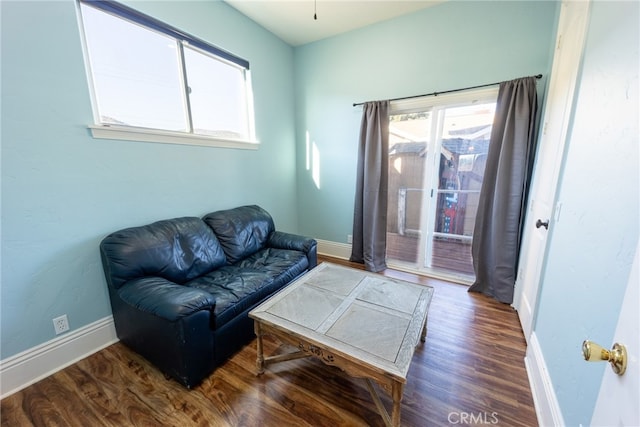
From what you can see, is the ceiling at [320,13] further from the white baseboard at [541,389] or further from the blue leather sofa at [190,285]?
the white baseboard at [541,389]

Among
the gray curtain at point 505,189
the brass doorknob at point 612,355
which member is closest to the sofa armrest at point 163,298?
the brass doorknob at point 612,355

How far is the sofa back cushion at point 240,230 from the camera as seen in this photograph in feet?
7.68

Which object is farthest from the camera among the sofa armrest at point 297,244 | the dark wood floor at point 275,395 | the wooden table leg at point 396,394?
the sofa armrest at point 297,244

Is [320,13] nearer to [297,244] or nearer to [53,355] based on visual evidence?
[297,244]

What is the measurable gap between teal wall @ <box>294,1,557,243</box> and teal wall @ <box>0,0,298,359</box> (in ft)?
4.79

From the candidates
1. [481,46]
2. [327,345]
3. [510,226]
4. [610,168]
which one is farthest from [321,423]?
[481,46]

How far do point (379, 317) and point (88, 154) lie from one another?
2189 millimetres

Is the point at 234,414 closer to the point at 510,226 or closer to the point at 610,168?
A: the point at 610,168

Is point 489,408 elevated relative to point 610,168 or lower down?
lower down

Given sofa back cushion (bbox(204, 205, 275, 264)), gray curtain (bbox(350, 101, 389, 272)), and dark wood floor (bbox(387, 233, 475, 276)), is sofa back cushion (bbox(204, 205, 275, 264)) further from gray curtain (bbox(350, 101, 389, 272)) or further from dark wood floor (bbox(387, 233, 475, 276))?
dark wood floor (bbox(387, 233, 475, 276))

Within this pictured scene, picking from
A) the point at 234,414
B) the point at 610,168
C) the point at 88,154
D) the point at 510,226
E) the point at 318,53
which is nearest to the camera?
the point at 610,168

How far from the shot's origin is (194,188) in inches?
92.5

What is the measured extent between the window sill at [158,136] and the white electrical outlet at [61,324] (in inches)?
48.8

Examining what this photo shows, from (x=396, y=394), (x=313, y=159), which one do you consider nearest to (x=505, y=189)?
(x=396, y=394)
